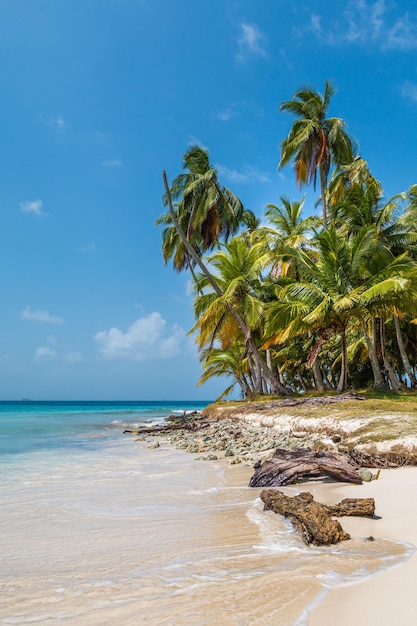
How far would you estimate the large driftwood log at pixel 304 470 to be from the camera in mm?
5412

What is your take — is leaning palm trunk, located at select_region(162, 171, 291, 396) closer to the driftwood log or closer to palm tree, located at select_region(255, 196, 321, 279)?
palm tree, located at select_region(255, 196, 321, 279)

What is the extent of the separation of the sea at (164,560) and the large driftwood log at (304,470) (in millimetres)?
374

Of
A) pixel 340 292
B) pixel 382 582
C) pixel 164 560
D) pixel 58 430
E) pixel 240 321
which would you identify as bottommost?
pixel 58 430

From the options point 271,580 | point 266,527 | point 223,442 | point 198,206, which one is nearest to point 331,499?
point 266,527

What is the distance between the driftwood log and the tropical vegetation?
1118 centimetres

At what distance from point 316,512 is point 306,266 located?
49.2 ft

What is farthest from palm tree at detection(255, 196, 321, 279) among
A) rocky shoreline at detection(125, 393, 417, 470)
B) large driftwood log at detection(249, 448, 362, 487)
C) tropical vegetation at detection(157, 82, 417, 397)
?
large driftwood log at detection(249, 448, 362, 487)

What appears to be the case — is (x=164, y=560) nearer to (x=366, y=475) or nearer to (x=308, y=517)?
(x=308, y=517)

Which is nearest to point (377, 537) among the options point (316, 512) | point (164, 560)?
point (316, 512)

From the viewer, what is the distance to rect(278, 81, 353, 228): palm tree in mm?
21203

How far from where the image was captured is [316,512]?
3.60 metres

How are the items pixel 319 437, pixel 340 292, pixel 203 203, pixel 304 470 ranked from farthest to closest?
pixel 203 203
pixel 340 292
pixel 319 437
pixel 304 470

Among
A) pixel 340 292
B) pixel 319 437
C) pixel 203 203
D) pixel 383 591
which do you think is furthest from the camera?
pixel 203 203

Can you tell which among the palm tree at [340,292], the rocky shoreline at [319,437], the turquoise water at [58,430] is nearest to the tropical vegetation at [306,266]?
the palm tree at [340,292]
